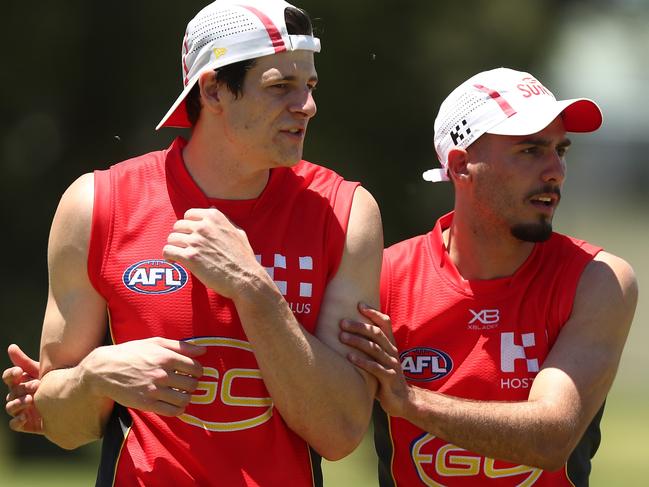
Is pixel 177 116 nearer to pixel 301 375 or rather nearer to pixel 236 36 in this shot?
pixel 236 36

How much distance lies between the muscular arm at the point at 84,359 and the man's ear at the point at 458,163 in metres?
1.61

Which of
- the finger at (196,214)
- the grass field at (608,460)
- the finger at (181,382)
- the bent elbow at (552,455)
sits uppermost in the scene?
the finger at (196,214)

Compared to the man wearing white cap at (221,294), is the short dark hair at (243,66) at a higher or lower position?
higher

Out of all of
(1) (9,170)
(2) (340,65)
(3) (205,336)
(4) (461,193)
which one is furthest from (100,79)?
(3) (205,336)

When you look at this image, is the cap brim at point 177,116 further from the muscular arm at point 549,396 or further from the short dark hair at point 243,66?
the muscular arm at point 549,396

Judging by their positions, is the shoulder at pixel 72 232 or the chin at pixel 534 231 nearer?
the shoulder at pixel 72 232

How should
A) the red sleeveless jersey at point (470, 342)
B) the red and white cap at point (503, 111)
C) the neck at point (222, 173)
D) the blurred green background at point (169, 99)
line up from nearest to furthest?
the neck at point (222, 173)
the red sleeveless jersey at point (470, 342)
the red and white cap at point (503, 111)
the blurred green background at point (169, 99)

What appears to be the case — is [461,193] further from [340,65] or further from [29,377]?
[340,65]

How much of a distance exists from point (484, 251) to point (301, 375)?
1330 millimetres

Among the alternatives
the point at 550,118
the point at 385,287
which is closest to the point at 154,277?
the point at 385,287

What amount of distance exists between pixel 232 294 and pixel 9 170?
9126mm

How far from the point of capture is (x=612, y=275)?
4.62 meters

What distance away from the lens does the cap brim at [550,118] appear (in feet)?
15.2

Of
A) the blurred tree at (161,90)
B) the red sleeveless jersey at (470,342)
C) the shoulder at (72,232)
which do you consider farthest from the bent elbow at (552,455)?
the blurred tree at (161,90)
